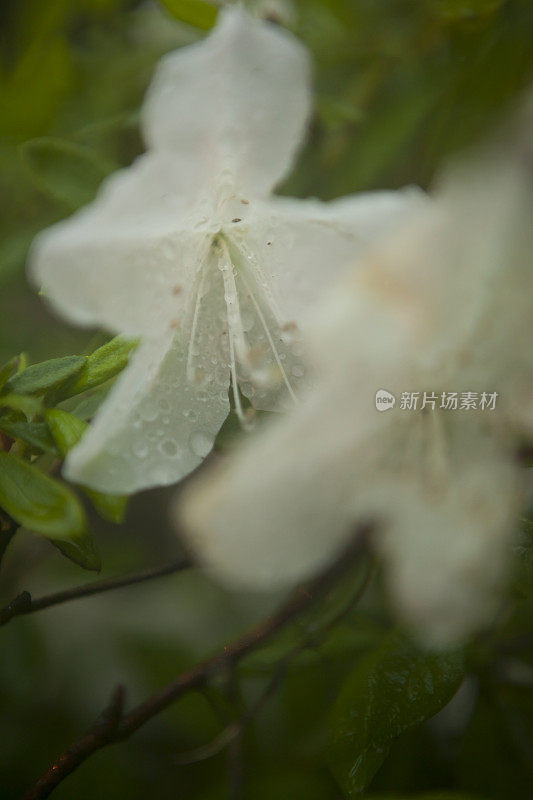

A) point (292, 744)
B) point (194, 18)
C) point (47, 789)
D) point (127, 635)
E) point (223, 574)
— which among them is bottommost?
point (127, 635)

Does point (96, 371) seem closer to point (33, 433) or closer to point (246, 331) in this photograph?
point (33, 433)

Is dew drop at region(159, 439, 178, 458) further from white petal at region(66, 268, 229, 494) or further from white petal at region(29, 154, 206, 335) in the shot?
white petal at region(29, 154, 206, 335)

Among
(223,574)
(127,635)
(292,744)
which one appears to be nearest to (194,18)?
(223,574)

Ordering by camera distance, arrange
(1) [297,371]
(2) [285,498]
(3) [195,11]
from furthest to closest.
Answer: (3) [195,11], (1) [297,371], (2) [285,498]

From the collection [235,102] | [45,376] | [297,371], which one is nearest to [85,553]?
[45,376]

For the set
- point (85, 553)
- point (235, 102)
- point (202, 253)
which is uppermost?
point (235, 102)

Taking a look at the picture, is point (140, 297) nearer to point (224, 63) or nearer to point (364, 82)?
point (224, 63)
